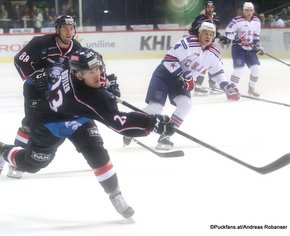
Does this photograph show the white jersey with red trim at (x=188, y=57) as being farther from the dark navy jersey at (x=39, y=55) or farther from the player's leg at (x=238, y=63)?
Answer: the player's leg at (x=238, y=63)

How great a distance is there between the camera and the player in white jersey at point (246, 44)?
725 cm

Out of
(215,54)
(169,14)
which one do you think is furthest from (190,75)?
(169,14)

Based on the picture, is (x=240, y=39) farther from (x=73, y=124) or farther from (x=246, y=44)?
(x=73, y=124)

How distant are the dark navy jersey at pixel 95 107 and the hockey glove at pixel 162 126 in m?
0.02

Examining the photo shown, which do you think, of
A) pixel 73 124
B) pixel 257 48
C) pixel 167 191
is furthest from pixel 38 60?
pixel 257 48

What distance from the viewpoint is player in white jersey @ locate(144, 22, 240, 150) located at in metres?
4.43

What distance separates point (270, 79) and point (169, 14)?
16.2 feet

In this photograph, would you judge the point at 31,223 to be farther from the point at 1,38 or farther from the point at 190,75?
the point at 1,38

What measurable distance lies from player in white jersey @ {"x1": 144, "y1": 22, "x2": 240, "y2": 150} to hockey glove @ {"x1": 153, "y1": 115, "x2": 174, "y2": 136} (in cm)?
170

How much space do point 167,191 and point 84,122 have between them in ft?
2.46

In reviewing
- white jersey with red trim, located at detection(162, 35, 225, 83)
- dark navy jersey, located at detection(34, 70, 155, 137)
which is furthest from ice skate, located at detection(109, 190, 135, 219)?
white jersey with red trim, located at detection(162, 35, 225, 83)

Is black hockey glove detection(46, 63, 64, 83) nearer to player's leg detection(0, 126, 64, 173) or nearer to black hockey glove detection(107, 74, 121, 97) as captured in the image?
black hockey glove detection(107, 74, 121, 97)

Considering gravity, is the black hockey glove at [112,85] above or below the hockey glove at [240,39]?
above

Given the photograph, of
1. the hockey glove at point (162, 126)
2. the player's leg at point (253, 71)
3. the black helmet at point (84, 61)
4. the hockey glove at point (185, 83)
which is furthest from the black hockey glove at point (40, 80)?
the player's leg at point (253, 71)
